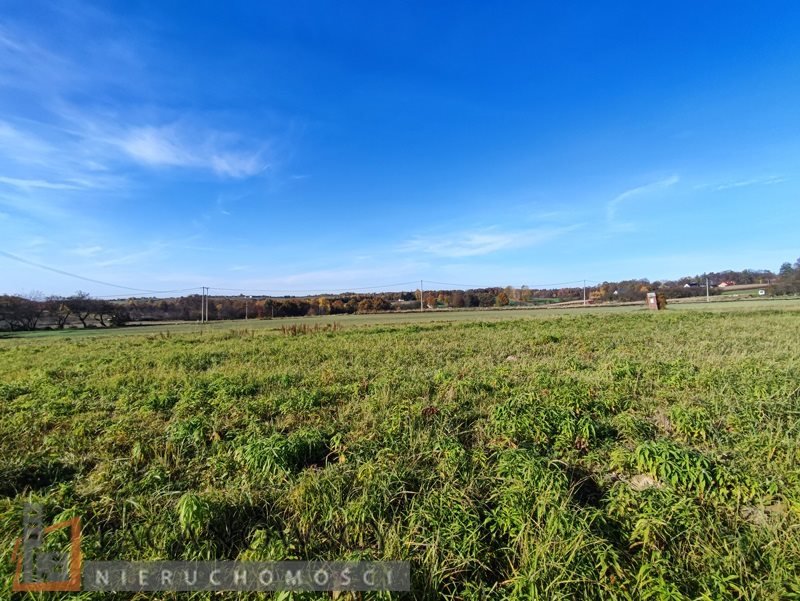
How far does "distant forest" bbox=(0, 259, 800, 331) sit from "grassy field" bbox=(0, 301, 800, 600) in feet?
228

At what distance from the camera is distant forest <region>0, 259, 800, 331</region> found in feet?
196

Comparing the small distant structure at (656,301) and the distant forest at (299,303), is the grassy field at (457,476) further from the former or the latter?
the distant forest at (299,303)

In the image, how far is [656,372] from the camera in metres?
7.95

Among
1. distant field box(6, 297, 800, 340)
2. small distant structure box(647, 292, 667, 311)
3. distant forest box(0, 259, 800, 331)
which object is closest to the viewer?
distant field box(6, 297, 800, 340)

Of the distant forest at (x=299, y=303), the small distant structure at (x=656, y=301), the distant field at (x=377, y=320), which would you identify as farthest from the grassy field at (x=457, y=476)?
the distant forest at (x=299, y=303)

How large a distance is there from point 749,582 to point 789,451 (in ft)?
8.35

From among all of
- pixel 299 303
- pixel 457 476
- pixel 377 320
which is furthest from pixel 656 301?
pixel 299 303

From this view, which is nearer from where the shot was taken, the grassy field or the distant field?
the grassy field

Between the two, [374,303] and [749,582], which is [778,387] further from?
[374,303]

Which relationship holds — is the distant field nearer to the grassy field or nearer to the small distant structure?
the small distant structure

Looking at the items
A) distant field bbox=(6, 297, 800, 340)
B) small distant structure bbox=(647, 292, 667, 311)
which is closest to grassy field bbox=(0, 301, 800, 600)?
distant field bbox=(6, 297, 800, 340)

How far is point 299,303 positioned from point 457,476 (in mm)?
87600

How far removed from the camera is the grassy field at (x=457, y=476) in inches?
115

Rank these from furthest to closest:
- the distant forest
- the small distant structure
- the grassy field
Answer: the distant forest
the small distant structure
the grassy field
